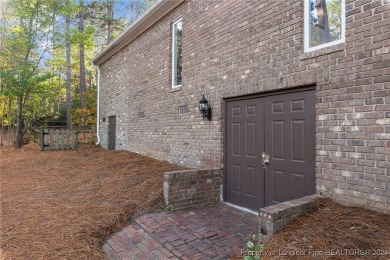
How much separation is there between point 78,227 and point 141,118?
5.23m

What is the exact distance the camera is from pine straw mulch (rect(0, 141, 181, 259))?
11.1 ft

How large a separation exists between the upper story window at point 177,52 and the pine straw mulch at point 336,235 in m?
4.85

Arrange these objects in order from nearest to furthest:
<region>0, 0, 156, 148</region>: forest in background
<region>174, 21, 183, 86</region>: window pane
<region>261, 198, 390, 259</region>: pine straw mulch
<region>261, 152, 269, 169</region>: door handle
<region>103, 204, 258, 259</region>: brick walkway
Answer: <region>261, 198, 390, 259</region>: pine straw mulch, <region>103, 204, 258, 259</region>: brick walkway, <region>261, 152, 269, 169</region>: door handle, <region>174, 21, 183, 86</region>: window pane, <region>0, 0, 156, 148</region>: forest in background

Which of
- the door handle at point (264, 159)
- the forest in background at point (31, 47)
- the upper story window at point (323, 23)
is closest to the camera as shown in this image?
the upper story window at point (323, 23)

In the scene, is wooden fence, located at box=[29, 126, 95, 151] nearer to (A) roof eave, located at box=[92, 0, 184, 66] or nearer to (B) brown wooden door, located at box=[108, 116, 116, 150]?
(B) brown wooden door, located at box=[108, 116, 116, 150]

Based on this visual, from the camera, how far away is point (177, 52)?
23.6ft

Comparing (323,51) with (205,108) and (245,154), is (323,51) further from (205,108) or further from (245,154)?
(205,108)

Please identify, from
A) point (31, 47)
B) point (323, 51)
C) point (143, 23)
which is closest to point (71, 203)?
point (323, 51)

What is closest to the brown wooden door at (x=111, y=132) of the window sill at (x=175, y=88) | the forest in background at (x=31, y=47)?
the forest in background at (x=31, y=47)

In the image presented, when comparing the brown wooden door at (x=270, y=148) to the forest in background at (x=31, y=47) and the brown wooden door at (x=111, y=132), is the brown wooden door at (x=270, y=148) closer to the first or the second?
the brown wooden door at (x=111, y=132)

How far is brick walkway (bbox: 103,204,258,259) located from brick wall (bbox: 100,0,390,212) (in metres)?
1.29

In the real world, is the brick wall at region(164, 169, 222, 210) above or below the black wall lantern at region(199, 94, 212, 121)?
below

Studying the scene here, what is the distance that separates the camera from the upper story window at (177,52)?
7043mm

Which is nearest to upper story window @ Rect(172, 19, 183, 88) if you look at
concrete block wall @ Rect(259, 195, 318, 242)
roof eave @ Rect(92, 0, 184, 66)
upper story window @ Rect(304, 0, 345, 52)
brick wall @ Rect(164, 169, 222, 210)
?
roof eave @ Rect(92, 0, 184, 66)
